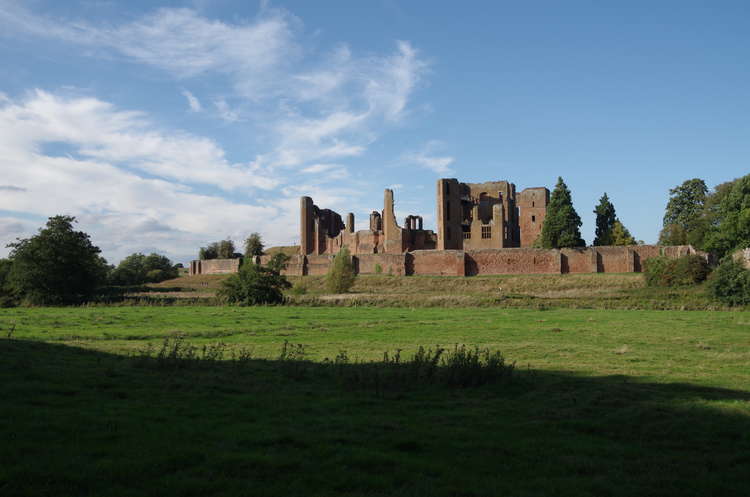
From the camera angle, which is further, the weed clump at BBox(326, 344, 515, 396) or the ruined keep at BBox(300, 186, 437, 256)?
the ruined keep at BBox(300, 186, 437, 256)

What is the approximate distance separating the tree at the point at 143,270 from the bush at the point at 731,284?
65628 millimetres

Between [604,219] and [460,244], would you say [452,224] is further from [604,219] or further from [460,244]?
[604,219]

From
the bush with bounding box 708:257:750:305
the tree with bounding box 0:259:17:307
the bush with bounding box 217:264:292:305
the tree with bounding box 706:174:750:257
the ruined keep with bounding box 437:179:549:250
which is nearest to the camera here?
the bush with bounding box 708:257:750:305

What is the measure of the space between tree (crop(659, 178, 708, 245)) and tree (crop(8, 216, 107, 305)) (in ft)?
184

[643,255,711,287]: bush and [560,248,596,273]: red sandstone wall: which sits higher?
[560,248,596,273]: red sandstone wall

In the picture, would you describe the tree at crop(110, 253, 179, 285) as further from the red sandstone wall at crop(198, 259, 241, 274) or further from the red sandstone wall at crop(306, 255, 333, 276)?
the red sandstone wall at crop(306, 255, 333, 276)

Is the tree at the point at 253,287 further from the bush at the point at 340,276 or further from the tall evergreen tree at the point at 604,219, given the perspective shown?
the tall evergreen tree at the point at 604,219

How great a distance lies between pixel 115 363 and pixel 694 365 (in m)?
11.8

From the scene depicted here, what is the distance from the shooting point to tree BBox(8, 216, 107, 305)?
40.2 meters

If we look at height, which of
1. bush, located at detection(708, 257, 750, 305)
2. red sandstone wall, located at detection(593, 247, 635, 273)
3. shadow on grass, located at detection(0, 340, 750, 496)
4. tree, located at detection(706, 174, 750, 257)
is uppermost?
tree, located at detection(706, 174, 750, 257)

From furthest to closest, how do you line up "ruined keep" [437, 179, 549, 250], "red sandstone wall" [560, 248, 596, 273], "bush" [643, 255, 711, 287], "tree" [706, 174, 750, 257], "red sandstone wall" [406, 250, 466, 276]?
"ruined keep" [437, 179, 549, 250]
"red sandstone wall" [406, 250, 466, 276]
"red sandstone wall" [560, 248, 596, 273]
"tree" [706, 174, 750, 257]
"bush" [643, 255, 711, 287]

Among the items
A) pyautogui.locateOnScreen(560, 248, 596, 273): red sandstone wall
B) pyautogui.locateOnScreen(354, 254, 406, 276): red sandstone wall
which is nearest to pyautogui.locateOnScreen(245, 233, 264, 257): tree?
pyautogui.locateOnScreen(354, 254, 406, 276): red sandstone wall

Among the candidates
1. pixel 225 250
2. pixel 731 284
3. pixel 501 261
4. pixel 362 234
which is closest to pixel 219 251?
pixel 225 250

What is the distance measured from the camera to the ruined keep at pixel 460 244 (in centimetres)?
5719
